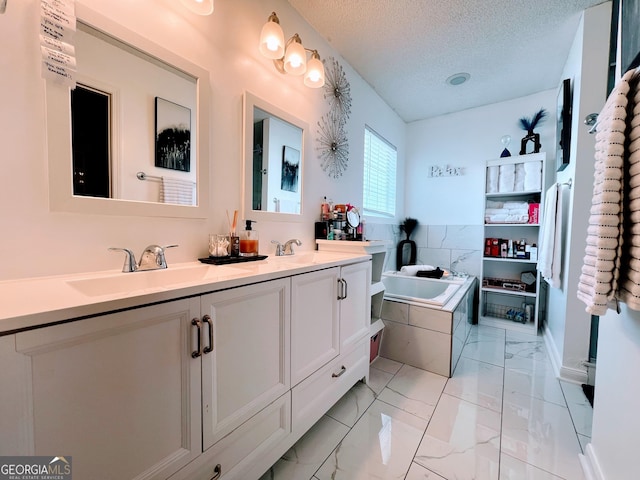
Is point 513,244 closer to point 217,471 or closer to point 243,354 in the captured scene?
point 243,354

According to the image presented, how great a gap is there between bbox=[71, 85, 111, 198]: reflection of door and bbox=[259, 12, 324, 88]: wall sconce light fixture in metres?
0.90

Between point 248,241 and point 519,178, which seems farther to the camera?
point 519,178

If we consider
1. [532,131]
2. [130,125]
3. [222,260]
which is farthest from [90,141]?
[532,131]

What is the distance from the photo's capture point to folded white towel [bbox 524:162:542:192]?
277cm

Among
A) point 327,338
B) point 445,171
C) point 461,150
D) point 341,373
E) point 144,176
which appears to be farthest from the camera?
point 445,171

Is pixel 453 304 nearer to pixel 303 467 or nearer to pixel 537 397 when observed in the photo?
pixel 537 397

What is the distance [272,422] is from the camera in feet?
3.70

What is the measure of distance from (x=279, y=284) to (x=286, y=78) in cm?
148

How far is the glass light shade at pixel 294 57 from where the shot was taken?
63.2 inches

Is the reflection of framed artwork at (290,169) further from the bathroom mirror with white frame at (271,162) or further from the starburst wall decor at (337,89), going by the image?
the starburst wall decor at (337,89)

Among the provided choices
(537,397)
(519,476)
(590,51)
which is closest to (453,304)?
(537,397)

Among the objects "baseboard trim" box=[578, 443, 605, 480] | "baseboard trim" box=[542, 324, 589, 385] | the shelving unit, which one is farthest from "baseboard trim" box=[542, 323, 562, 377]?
the shelving unit

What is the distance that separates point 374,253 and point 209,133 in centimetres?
140

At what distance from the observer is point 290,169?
6.11 feet
